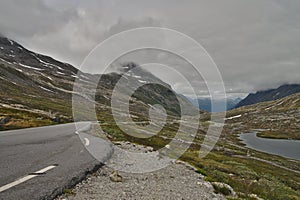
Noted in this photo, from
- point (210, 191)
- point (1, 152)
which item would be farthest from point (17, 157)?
point (210, 191)

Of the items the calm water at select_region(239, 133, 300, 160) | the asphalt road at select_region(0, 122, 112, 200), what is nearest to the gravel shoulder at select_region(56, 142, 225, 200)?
the asphalt road at select_region(0, 122, 112, 200)

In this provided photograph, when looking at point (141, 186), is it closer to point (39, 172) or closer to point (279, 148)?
point (39, 172)

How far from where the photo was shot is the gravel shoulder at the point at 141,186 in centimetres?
1056

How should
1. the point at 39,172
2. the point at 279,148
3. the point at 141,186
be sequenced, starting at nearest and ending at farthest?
1. the point at 39,172
2. the point at 141,186
3. the point at 279,148

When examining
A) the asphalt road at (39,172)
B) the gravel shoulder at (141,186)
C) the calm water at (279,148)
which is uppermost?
the asphalt road at (39,172)

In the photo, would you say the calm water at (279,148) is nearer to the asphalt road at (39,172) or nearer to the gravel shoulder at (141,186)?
the gravel shoulder at (141,186)

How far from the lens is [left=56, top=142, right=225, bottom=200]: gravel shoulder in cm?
1056

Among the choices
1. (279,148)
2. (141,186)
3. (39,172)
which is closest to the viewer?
(39,172)

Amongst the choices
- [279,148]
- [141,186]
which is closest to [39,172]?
[141,186]

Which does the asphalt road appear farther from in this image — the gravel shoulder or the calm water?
the calm water

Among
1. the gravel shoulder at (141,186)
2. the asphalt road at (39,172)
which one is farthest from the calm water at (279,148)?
the asphalt road at (39,172)

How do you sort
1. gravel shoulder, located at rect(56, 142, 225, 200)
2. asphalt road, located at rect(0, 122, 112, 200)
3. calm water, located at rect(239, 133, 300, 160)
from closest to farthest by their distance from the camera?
asphalt road, located at rect(0, 122, 112, 200)
gravel shoulder, located at rect(56, 142, 225, 200)
calm water, located at rect(239, 133, 300, 160)

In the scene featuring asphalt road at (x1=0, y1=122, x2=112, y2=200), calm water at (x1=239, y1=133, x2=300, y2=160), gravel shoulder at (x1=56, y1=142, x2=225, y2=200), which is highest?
asphalt road at (x1=0, y1=122, x2=112, y2=200)

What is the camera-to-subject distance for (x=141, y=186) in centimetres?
1262
